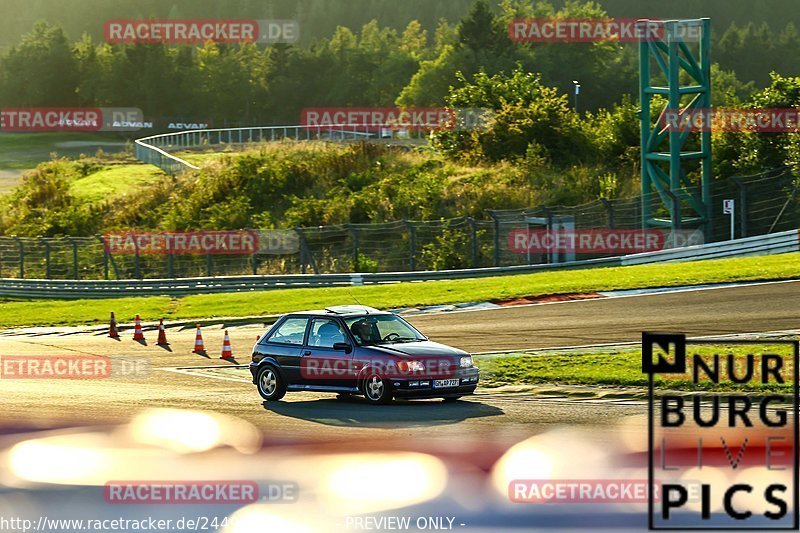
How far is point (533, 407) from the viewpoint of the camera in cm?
1636

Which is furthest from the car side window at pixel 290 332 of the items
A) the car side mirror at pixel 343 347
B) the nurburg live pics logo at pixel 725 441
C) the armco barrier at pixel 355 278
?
the armco barrier at pixel 355 278

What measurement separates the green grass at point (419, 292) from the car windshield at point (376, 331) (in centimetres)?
1184

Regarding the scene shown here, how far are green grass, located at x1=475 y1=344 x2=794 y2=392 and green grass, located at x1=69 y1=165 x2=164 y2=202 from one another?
40885 millimetres

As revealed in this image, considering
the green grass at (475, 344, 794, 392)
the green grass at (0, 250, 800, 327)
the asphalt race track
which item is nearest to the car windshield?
the asphalt race track

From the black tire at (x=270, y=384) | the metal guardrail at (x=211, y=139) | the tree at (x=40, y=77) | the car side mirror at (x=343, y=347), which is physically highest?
the tree at (x=40, y=77)

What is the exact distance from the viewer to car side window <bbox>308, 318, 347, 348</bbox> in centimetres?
1766

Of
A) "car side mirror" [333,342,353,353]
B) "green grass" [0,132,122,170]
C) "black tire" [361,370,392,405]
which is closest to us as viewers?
"black tire" [361,370,392,405]

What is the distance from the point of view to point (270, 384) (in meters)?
18.2

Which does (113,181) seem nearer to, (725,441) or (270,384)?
(270,384)

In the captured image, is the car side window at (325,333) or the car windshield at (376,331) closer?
the car windshield at (376,331)

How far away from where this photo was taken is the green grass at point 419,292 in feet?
96.9

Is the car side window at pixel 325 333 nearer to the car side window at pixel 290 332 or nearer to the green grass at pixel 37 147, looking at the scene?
the car side window at pixel 290 332

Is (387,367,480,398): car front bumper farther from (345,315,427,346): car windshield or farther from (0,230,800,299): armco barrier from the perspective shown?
(0,230,800,299): armco barrier

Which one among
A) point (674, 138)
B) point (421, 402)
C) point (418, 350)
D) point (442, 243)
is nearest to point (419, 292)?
point (442, 243)
